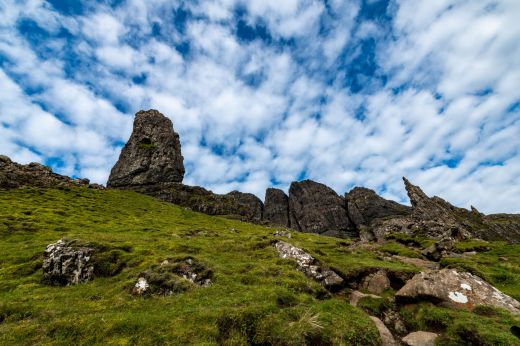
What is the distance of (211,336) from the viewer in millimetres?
16453

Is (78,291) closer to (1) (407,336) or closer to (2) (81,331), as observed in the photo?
(2) (81,331)

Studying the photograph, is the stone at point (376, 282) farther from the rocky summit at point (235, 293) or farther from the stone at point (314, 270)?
the stone at point (314, 270)

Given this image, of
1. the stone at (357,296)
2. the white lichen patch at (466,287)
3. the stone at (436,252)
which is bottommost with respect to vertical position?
the stone at (357,296)

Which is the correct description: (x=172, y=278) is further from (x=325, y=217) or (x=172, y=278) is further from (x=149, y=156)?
(x=325, y=217)

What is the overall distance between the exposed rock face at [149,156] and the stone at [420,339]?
128 metres

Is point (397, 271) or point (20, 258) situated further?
point (20, 258)

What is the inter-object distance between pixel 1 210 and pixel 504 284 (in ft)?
282

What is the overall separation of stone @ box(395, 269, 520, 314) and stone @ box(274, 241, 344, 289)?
625 cm

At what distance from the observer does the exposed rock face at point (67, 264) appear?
28.8 meters

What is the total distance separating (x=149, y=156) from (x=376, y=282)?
5122 inches

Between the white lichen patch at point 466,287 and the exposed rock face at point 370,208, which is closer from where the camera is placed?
the white lichen patch at point 466,287

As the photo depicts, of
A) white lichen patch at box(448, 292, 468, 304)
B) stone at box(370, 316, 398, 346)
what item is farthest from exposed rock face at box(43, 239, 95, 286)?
white lichen patch at box(448, 292, 468, 304)

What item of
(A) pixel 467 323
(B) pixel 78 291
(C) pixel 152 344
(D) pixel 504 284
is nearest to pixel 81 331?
(C) pixel 152 344

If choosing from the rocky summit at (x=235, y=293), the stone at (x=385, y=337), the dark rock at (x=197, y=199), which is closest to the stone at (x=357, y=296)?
the rocky summit at (x=235, y=293)
